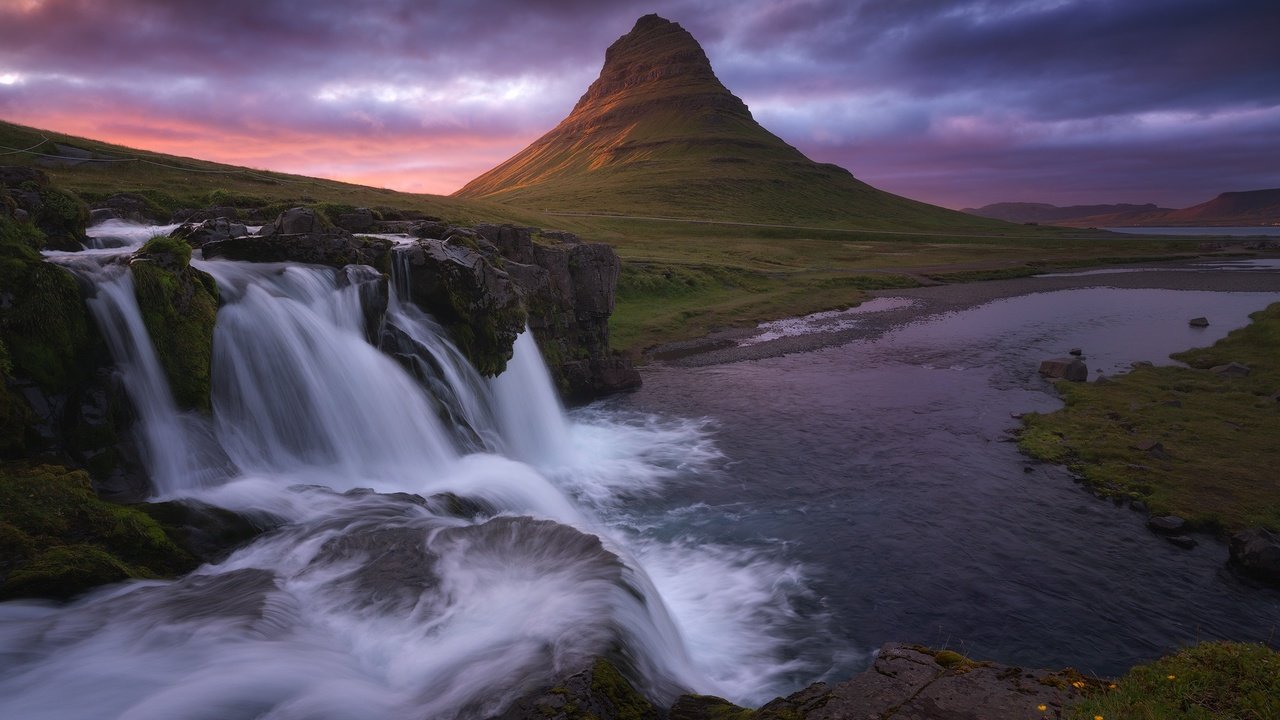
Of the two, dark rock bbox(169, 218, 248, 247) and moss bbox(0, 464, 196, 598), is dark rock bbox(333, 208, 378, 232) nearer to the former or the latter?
dark rock bbox(169, 218, 248, 247)

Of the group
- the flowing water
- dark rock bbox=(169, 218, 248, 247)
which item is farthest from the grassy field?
the flowing water

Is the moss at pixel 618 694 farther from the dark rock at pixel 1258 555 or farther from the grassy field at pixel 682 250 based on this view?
the grassy field at pixel 682 250

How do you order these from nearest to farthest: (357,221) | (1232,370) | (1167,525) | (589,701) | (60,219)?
1. (589,701)
2. (1167,525)
3. (60,219)
4. (357,221)
5. (1232,370)

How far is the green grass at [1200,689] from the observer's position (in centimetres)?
634

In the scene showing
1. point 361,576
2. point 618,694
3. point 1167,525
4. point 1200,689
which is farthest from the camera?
point 1167,525

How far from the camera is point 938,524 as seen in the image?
17.3m

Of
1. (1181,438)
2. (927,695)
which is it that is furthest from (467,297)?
(1181,438)

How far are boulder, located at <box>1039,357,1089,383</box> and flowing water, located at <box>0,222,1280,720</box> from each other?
7.62 metres

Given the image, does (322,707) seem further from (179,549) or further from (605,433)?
(605,433)

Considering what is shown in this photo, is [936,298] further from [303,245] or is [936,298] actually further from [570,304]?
[303,245]

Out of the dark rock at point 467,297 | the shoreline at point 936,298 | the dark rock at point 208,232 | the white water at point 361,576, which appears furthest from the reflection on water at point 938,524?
the dark rock at point 208,232

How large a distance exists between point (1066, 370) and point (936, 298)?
39707 millimetres

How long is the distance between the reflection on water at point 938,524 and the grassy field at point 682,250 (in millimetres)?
16198

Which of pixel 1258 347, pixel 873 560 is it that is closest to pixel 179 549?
pixel 873 560
